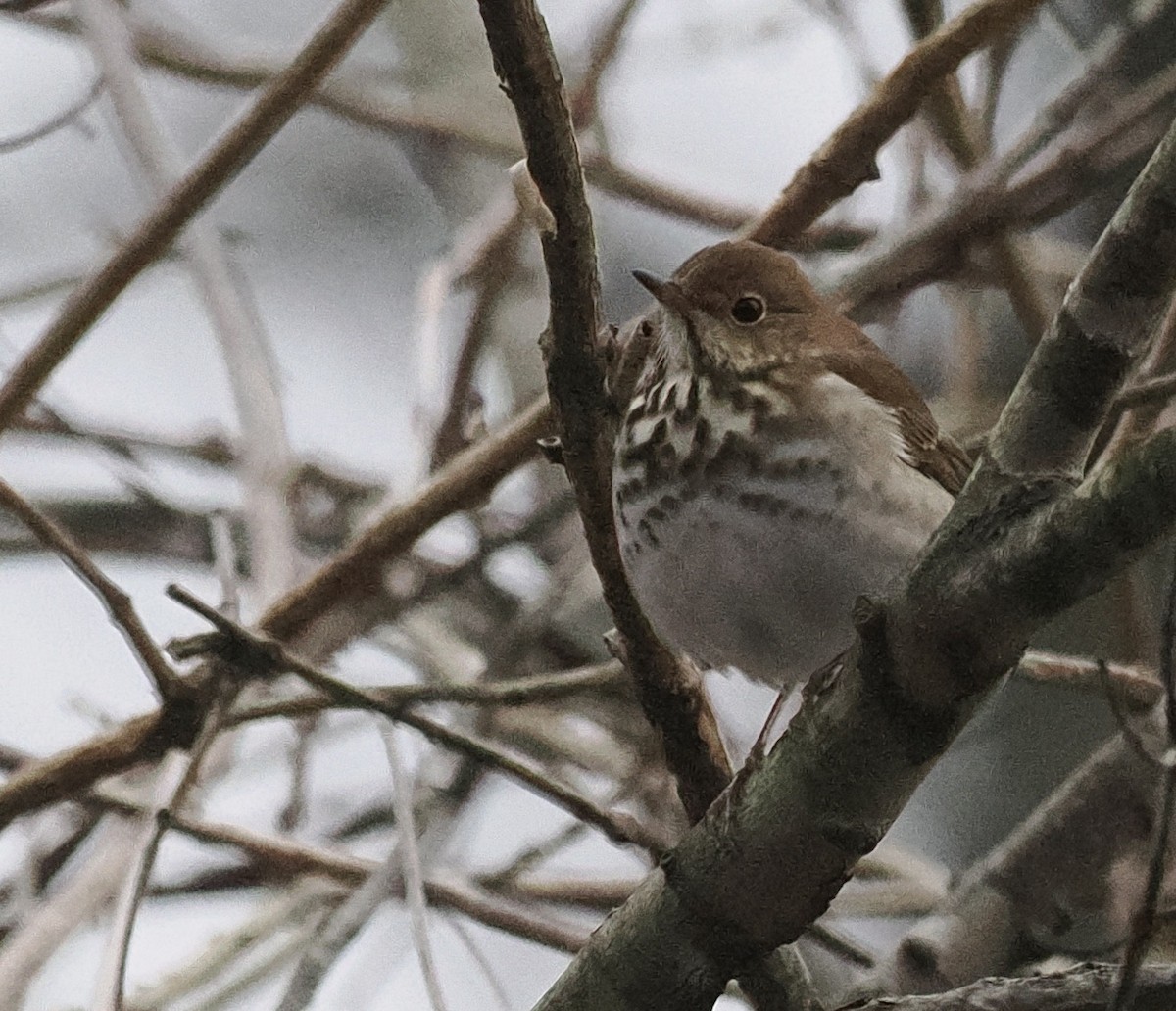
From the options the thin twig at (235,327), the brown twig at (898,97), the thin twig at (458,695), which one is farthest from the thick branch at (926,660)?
the thin twig at (235,327)

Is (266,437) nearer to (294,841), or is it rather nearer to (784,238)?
(294,841)

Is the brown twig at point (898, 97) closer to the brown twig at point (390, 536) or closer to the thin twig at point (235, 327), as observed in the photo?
the brown twig at point (390, 536)

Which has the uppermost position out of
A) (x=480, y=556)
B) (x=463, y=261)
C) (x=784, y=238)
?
(x=463, y=261)

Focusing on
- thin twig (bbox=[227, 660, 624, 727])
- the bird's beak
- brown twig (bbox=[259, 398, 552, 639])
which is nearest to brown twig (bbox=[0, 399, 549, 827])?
brown twig (bbox=[259, 398, 552, 639])

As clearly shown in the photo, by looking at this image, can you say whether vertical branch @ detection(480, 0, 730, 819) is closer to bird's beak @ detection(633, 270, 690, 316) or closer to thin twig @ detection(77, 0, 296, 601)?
bird's beak @ detection(633, 270, 690, 316)

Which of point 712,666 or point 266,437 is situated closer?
point 712,666

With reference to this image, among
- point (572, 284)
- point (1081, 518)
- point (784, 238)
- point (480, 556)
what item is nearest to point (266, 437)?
point (480, 556)
